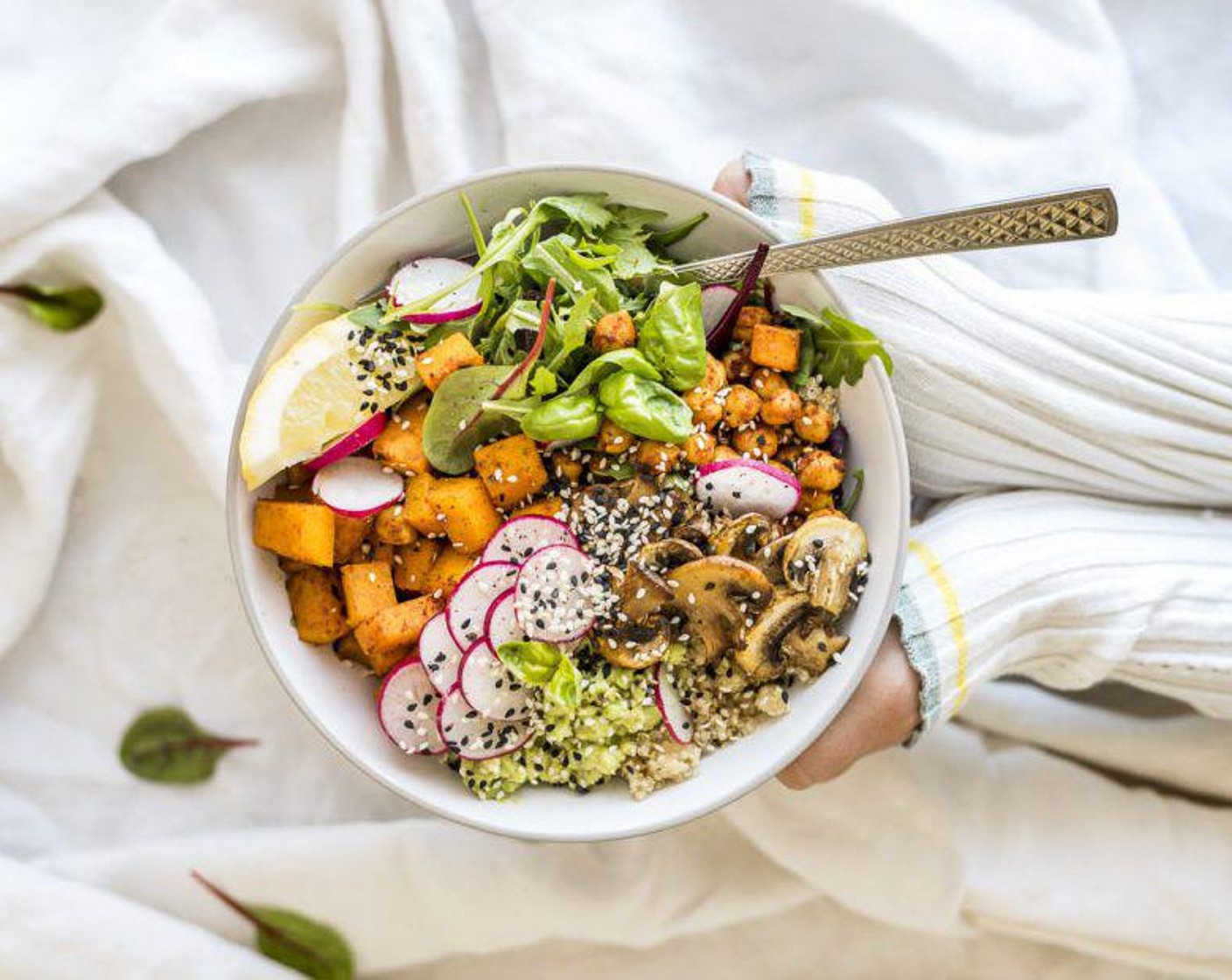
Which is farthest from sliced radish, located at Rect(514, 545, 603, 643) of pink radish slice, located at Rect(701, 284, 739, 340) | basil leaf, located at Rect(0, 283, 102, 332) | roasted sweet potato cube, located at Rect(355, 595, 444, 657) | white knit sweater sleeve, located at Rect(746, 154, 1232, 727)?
basil leaf, located at Rect(0, 283, 102, 332)

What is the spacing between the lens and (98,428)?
1.97 metres

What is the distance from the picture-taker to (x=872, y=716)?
1.53 meters

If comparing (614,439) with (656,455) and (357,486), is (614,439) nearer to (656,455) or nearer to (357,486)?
(656,455)

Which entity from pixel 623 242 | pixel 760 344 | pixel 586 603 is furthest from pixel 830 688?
pixel 623 242

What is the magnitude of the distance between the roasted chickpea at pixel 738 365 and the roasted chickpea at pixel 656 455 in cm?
13

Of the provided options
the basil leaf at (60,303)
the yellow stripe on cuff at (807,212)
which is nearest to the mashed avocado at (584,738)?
the yellow stripe on cuff at (807,212)

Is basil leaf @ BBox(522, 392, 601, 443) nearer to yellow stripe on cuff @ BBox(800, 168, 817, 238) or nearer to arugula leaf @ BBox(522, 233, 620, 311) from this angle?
arugula leaf @ BBox(522, 233, 620, 311)

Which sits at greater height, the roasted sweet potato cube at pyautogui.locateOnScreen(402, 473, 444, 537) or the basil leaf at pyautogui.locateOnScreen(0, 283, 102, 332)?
the basil leaf at pyautogui.locateOnScreen(0, 283, 102, 332)

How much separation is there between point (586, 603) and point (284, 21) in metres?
1.11

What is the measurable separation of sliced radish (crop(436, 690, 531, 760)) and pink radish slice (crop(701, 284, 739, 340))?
511 millimetres

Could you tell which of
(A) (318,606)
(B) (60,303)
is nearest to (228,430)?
(B) (60,303)

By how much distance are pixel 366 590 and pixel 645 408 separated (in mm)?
383

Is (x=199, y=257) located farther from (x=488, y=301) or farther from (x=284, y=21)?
(x=488, y=301)

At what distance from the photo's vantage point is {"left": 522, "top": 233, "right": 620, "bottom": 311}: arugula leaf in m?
1.35
